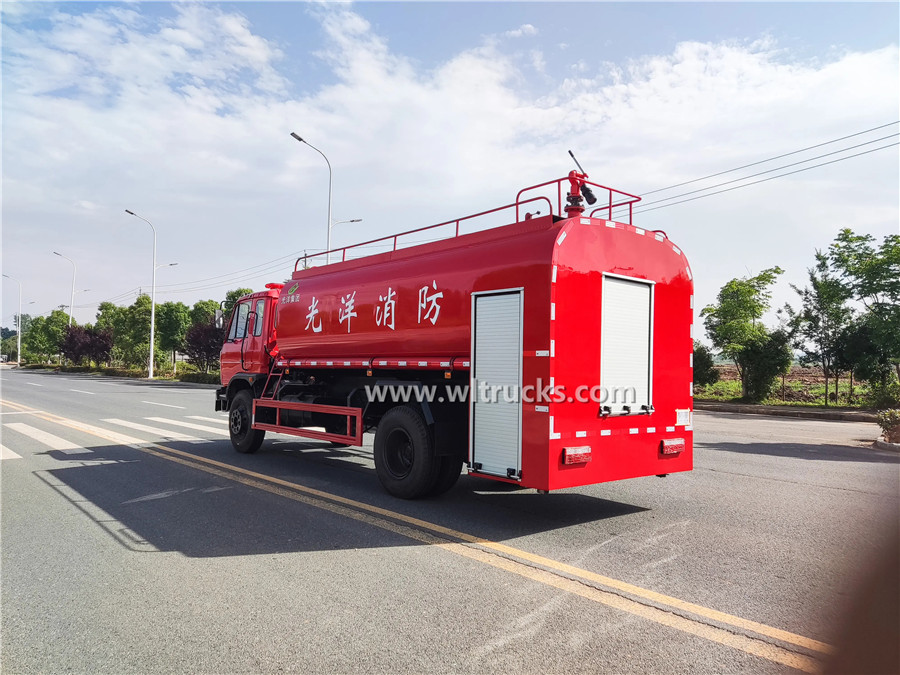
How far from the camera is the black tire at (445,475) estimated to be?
6613 mm

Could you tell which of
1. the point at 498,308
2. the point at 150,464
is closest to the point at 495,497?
the point at 498,308

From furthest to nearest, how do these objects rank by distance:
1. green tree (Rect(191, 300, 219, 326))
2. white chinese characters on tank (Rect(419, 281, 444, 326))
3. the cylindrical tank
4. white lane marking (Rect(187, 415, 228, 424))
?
green tree (Rect(191, 300, 219, 326)) < white lane marking (Rect(187, 415, 228, 424)) < white chinese characters on tank (Rect(419, 281, 444, 326)) < the cylindrical tank

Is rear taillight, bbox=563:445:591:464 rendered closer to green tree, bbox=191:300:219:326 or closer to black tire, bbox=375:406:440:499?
black tire, bbox=375:406:440:499

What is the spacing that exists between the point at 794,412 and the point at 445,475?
17.2 m

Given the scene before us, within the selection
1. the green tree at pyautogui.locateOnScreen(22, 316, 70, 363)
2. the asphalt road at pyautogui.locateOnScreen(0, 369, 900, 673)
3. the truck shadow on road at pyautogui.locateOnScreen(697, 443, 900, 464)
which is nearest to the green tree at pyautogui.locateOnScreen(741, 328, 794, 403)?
the truck shadow on road at pyautogui.locateOnScreen(697, 443, 900, 464)

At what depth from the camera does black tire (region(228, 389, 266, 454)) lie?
9.77 metres

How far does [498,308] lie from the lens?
5895 millimetres

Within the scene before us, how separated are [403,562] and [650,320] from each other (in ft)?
11.5

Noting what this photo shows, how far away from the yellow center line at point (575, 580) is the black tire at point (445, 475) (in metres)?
0.74

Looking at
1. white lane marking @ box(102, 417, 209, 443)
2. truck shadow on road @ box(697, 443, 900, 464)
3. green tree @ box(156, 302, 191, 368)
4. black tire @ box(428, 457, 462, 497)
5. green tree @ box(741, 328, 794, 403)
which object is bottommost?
white lane marking @ box(102, 417, 209, 443)

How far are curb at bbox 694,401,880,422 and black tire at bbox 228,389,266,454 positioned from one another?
1671 cm

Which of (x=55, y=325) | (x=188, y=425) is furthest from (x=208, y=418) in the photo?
(x=55, y=325)

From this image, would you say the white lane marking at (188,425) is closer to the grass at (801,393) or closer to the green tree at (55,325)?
the grass at (801,393)

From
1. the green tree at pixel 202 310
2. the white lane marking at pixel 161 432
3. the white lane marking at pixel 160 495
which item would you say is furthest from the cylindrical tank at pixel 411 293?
the green tree at pixel 202 310
